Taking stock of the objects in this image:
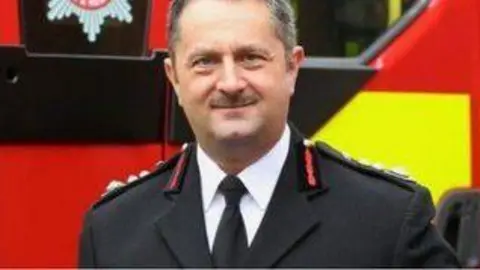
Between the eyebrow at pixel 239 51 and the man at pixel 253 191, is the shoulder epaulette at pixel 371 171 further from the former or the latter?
the eyebrow at pixel 239 51

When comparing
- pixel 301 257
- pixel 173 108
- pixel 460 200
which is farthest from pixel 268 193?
pixel 460 200

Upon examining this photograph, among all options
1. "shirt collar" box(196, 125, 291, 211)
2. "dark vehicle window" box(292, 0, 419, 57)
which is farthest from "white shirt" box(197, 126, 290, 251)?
"dark vehicle window" box(292, 0, 419, 57)

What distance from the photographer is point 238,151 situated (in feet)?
5.28

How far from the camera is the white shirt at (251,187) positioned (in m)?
1.63

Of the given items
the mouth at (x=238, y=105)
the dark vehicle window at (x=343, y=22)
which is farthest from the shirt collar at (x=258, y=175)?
the dark vehicle window at (x=343, y=22)

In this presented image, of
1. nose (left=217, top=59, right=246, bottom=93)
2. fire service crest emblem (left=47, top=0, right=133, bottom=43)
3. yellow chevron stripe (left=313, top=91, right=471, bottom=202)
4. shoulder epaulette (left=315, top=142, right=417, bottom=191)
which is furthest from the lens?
yellow chevron stripe (left=313, top=91, right=471, bottom=202)

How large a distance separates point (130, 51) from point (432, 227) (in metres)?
1.26

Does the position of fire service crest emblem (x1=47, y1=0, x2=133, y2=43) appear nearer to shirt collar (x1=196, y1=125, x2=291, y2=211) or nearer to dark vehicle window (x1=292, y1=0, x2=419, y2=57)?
dark vehicle window (x1=292, y1=0, x2=419, y2=57)

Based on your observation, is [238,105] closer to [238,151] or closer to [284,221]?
[238,151]

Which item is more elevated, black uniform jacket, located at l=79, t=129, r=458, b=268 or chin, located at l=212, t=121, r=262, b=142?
chin, located at l=212, t=121, r=262, b=142

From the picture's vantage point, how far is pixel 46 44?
8.51 ft

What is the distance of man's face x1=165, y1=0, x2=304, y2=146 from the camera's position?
156 cm

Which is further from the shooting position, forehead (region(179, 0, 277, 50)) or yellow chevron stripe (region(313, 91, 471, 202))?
yellow chevron stripe (region(313, 91, 471, 202))

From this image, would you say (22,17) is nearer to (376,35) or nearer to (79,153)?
(79,153)
